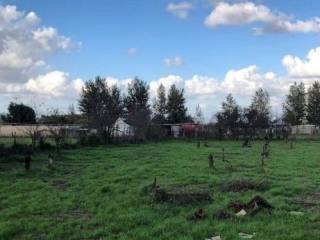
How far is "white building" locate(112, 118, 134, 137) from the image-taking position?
4719 cm

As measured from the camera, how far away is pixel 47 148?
31.7m

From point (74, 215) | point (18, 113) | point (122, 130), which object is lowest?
point (74, 215)

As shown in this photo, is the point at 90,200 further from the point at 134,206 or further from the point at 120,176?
the point at 120,176

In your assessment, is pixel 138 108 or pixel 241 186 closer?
pixel 241 186

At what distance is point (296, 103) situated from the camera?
82125 mm

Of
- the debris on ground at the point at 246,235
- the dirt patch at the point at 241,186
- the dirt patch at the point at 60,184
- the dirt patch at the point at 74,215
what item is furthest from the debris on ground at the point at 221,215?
the dirt patch at the point at 60,184

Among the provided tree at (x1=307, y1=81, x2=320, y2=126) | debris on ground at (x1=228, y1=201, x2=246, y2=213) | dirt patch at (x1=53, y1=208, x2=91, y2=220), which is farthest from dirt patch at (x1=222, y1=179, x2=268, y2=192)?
tree at (x1=307, y1=81, x2=320, y2=126)

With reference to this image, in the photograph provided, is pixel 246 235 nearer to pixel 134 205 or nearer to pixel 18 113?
pixel 134 205

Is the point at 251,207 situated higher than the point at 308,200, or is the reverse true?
the point at 251,207

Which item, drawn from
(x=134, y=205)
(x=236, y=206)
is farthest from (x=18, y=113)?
(x=236, y=206)

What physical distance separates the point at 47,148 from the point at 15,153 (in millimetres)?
4283

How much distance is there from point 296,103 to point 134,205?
72634 mm

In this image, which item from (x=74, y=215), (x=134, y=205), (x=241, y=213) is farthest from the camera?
(x=134, y=205)

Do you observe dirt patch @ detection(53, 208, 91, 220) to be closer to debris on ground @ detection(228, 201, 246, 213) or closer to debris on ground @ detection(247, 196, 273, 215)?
debris on ground @ detection(228, 201, 246, 213)
